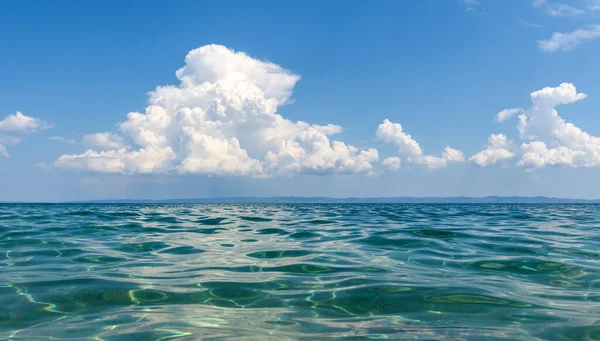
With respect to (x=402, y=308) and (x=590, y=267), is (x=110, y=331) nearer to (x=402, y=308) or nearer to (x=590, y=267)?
(x=402, y=308)

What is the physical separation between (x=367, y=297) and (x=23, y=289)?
6235mm

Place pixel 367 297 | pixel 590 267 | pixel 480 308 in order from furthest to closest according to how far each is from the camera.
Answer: pixel 590 267, pixel 367 297, pixel 480 308

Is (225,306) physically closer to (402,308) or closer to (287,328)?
(287,328)

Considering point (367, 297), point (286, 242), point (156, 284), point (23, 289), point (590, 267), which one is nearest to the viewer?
point (367, 297)

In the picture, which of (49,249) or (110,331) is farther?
(49,249)

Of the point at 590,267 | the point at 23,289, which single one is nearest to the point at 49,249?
the point at 23,289

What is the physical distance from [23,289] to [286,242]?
340 inches

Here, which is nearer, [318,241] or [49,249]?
[49,249]

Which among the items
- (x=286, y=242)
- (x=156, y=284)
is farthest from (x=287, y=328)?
(x=286, y=242)

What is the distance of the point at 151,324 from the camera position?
5.70 meters

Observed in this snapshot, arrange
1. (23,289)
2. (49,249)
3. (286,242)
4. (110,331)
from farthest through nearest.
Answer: (286,242), (49,249), (23,289), (110,331)

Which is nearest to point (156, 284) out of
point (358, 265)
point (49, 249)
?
point (358, 265)

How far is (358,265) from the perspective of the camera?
32.8 ft

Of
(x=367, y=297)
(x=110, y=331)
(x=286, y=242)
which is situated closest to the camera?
(x=110, y=331)
